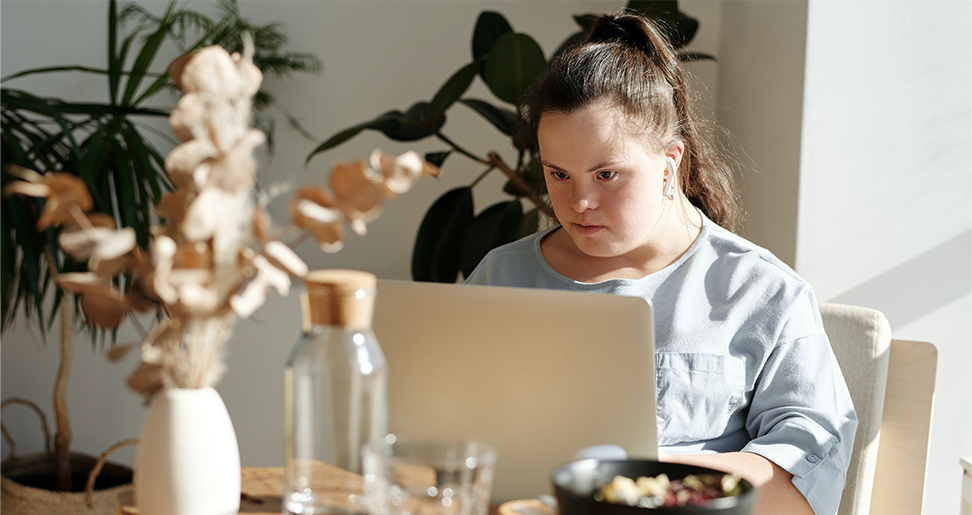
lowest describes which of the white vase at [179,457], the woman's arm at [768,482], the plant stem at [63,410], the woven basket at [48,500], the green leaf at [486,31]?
the woven basket at [48,500]

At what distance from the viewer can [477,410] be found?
0.82m

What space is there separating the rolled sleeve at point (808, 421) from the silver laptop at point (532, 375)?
0.36m

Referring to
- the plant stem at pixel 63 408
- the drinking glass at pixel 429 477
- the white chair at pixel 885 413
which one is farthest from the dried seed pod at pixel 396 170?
the plant stem at pixel 63 408

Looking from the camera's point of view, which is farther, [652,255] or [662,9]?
[662,9]

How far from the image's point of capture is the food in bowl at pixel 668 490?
582 millimetres

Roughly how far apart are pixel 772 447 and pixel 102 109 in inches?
75.6

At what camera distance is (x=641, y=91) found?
1.27 metres

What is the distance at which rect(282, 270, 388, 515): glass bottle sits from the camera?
0.68 m

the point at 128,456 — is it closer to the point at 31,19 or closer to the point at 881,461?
the point at 31,19

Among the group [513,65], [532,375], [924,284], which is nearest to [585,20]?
[513,65]

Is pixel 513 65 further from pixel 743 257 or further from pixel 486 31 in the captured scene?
pixel 743 257

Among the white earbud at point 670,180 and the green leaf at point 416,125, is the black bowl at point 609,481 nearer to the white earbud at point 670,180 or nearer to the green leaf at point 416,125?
the white earbud at point 670,180

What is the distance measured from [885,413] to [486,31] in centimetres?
166

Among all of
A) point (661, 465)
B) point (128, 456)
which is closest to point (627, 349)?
point (661, 465)
